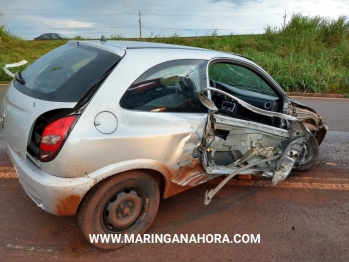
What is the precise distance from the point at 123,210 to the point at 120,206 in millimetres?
54

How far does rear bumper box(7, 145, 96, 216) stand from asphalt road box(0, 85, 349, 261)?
1.51 feet

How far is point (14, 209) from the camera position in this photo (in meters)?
2.92

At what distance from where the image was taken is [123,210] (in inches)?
97.3

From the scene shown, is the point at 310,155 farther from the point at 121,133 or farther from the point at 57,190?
the point at 57,190

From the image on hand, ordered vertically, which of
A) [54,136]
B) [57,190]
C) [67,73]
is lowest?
[57,190]

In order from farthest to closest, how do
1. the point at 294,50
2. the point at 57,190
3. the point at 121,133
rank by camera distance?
the point at 294,50 < the point at 121,133 < the point at 57,190

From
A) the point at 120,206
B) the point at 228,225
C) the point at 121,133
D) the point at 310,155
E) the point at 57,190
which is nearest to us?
the point at 57,190

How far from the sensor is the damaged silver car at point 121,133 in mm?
2162

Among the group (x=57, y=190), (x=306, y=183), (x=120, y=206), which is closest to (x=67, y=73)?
(x=57, y=190)

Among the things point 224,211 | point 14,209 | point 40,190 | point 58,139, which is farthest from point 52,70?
point 224,211

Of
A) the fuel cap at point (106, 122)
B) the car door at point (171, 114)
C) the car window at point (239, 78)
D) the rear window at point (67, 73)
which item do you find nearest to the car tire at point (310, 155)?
the car window at point (239, 78)

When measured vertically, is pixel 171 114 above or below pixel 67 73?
below

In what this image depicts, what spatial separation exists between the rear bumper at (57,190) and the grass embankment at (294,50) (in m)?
9.78

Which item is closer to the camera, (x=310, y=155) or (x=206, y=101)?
(x=206, y=101)
